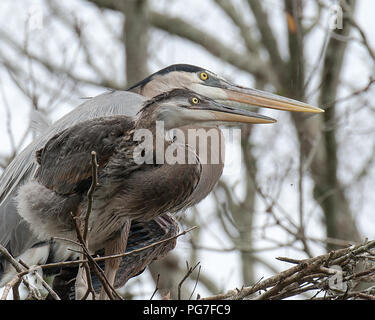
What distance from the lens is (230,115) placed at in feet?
10.2

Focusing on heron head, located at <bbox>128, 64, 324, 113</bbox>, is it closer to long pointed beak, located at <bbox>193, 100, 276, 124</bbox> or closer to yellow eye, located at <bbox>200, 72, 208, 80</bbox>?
yellow eye, located at <bbox>200, 72, 208, 80</bbox>

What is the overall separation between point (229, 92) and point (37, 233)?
1.12m

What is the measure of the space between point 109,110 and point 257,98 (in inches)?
28.3

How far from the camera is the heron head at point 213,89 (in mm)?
3502

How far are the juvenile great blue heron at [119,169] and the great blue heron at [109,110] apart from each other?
0.34 metres

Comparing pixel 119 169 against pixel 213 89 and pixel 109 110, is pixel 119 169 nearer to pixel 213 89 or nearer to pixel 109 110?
pixel 109 110

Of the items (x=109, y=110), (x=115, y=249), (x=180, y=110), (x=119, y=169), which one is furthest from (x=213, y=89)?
(x=115, y=249)

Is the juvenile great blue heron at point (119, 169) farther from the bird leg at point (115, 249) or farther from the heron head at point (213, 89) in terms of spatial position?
the heron head at point (213, 89)

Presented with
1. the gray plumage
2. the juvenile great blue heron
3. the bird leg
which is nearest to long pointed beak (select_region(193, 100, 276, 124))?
the juvenile great blue heron

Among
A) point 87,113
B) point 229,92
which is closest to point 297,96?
point 229,92

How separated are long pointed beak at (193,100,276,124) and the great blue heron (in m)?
0.36

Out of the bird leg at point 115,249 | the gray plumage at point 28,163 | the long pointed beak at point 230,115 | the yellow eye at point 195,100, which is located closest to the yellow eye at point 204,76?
the gray plumage at point 28,163

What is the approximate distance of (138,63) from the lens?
5.87 metres
